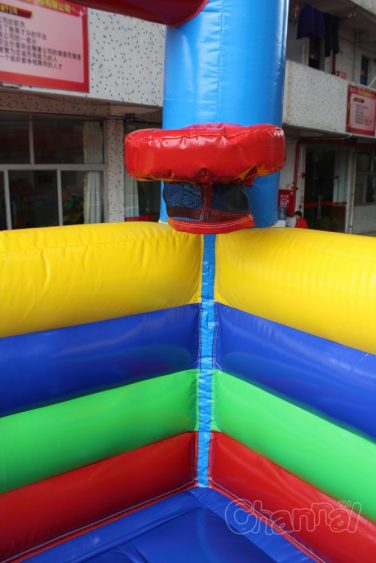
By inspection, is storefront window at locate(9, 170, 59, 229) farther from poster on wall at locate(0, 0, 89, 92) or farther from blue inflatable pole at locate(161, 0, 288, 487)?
blue inflatable pole at locate(161, 0, 288, 487)

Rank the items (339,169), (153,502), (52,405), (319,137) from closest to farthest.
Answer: (52,405)
(153,502)
(319,137)
(339,169)

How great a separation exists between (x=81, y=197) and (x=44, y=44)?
2306mm

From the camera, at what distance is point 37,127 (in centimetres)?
610

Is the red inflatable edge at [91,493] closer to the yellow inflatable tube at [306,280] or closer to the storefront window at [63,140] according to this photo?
the yellow inflatable tube at [306,280]

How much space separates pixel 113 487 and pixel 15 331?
79 cm

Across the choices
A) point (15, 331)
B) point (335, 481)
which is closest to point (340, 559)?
point (335, 481)

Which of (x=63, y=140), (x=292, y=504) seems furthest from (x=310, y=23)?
(x=292, y=504)

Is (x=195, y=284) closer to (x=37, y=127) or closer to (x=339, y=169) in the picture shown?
(x=37, y=127)

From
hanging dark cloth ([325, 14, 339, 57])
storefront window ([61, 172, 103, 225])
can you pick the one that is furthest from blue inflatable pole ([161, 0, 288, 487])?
hanging dark cloth ([325, 14, 339, 57])

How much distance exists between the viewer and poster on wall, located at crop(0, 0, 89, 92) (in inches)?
174

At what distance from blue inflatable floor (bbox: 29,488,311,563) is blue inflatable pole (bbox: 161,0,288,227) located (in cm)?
133

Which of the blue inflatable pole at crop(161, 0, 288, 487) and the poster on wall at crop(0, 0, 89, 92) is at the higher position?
the poster on wall at crop(0, 0, 89, 92)

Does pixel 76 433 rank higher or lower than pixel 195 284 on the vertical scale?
lower

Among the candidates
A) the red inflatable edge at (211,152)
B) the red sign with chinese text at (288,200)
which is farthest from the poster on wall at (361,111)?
the red inflatable edge at (211,152)
